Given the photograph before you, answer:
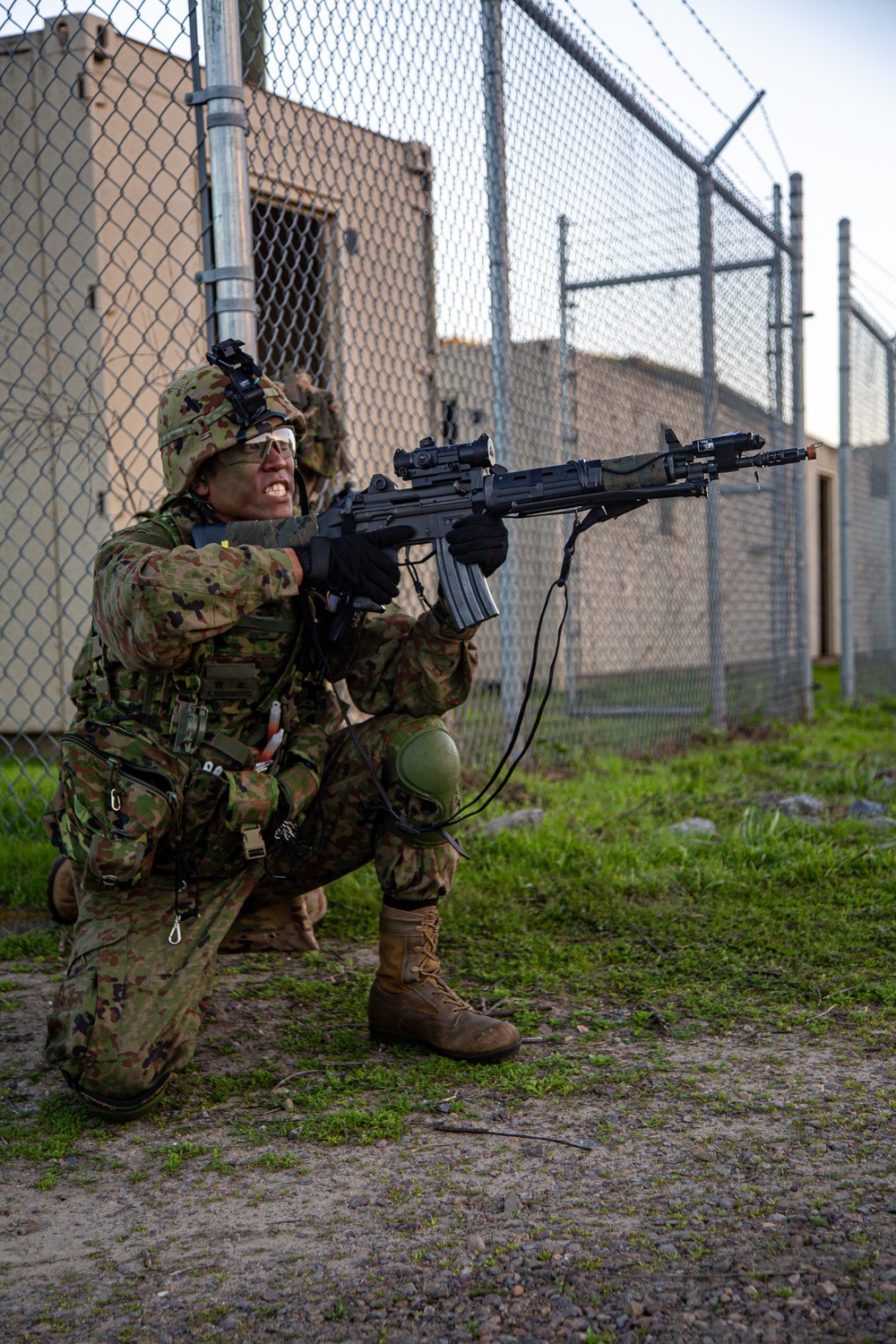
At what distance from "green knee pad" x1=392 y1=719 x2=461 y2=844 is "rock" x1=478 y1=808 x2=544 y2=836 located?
164cm

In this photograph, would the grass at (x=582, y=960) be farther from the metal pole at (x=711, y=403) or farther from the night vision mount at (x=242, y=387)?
the metal pole at (x=711, y=403)

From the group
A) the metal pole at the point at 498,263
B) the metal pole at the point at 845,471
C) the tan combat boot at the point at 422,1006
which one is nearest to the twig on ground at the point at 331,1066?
the tan combat boot at the point at 422,1006

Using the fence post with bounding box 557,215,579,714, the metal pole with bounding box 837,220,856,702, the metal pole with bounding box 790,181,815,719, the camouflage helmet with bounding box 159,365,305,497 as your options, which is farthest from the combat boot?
the metal pole with bounding box 837,220,856,702

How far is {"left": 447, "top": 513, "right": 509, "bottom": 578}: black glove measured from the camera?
2.69 m

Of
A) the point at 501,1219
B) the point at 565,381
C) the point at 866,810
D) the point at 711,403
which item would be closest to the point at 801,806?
the point at 866,810

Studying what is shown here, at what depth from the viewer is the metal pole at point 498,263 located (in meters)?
4.93

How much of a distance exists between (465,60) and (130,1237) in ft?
14.8

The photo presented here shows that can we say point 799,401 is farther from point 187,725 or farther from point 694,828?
point 187,725

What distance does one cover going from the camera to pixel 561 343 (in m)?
5.98

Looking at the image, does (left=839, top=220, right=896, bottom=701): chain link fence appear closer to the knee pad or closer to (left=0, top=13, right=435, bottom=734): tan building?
(left=0, top=13, right=435, bottom=734): tan building

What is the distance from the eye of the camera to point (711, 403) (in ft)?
23.7

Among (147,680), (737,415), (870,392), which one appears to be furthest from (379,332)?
(870,392)

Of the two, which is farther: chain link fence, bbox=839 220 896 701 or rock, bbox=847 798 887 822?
chain link fence, bbox=839 220 896 701

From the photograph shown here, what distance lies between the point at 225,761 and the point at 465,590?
26.4 inches
